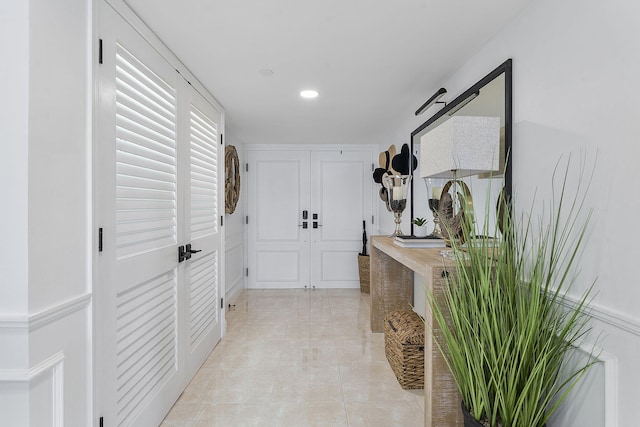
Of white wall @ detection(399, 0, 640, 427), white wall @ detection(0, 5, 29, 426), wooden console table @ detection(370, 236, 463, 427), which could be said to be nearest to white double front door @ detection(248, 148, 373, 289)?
wooden console table @ detection(370, 236, 463, 427)

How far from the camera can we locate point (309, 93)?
298 cm

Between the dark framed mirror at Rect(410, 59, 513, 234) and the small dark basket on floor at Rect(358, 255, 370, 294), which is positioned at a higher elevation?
the dark framed mirror at Rect(410, 59, 513, 234)

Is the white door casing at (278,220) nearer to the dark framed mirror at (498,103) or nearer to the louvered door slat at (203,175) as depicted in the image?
A: the louvered door slat at (203,175)

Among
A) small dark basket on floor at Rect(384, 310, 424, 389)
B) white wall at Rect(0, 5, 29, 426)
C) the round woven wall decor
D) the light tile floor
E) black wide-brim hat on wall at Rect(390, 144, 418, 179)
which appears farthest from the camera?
the round woven wall decor

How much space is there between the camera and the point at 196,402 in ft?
7.57

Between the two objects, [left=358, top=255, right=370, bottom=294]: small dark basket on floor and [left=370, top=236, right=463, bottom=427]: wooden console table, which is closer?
[left=370, top=236, right=463, bottom=427]: wooden console table

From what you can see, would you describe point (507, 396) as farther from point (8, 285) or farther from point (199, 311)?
point (199, 311)

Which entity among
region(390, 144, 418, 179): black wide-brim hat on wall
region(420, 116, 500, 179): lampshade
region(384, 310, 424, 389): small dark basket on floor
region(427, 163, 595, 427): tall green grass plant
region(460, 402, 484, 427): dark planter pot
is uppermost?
region(390, 144, 418, 179): black wide-brim hat on wall

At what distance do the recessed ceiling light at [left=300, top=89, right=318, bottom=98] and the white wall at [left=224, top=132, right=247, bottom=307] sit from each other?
1.78 m

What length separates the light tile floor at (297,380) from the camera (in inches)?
84.9

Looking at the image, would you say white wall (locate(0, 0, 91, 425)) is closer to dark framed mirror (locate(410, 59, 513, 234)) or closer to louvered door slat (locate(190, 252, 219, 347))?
louvered door slat (locate(190, 252, 219, 347))

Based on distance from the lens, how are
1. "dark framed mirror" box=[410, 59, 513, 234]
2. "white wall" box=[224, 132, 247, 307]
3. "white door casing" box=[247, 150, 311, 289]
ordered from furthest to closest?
"white door casing" box=[247, 150, 311, 289] → "white wall" box=[224, 132, 247, 307] → "dark framed mirror" box=[410, 59, 513, 234]

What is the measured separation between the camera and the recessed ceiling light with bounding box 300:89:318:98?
294 centimetres

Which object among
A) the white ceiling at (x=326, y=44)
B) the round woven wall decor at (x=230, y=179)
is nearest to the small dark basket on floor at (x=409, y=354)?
the white ceiling at (x=326, y=44)
